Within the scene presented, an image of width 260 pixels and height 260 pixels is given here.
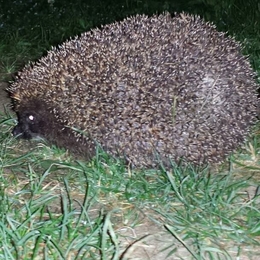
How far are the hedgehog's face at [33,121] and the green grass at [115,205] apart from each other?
0.15m

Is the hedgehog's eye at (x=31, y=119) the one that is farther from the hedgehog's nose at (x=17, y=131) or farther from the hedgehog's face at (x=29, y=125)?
the hedgehog's nose at (x=17, y=131)

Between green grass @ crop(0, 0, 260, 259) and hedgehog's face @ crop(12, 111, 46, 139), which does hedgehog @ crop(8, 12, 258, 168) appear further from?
green grass @ crop(0, 0, 260, 259)

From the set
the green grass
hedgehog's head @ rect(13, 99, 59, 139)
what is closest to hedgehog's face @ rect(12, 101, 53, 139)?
hedgehog's head @ rect(13, 99, 59, 139)

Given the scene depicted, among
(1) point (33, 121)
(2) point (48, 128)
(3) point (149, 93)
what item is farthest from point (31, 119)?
(3) point (149, 93)

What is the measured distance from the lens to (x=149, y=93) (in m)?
4.01

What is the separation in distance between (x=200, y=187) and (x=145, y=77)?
810 mm

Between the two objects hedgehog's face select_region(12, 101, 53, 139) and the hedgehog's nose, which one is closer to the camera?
hedgehog's face select_region(12, 101, 53, 139)

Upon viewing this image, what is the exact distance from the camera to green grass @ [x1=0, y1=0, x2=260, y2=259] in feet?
11.0

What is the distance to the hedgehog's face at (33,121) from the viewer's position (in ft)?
14.3

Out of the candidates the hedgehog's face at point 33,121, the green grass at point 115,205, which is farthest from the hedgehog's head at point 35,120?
the green grass at point 115,205

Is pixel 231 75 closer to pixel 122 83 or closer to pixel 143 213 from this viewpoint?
pixel 122 83

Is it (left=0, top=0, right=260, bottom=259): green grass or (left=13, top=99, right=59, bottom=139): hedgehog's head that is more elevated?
(left=13, top=99, right=59, bottom=139): hedgehog's head

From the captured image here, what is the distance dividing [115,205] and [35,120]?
982 millimetres

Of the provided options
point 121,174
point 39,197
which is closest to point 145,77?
point 121,174
